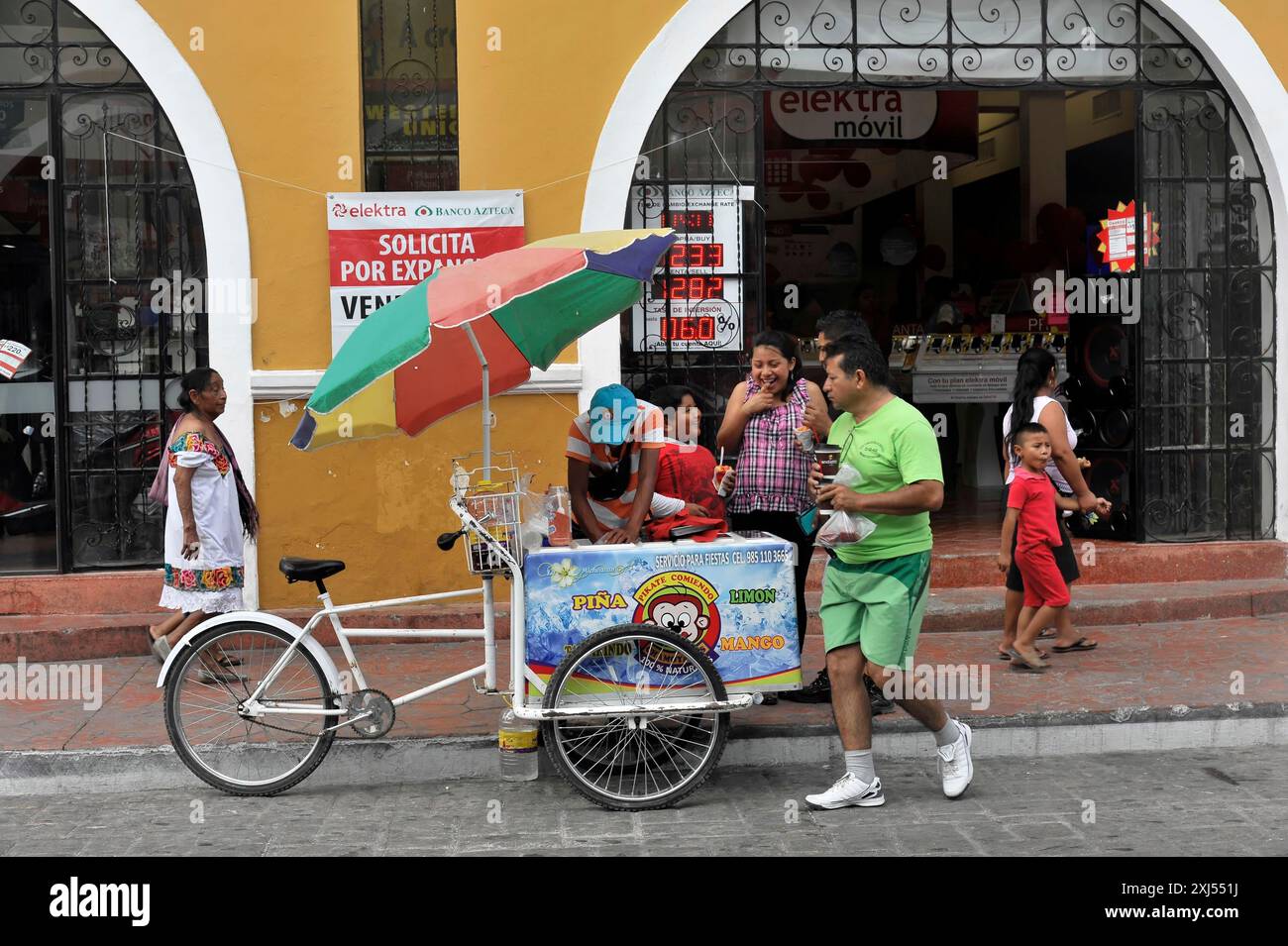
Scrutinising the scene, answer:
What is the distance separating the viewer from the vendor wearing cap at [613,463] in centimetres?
671

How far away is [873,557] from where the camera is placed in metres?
5.76

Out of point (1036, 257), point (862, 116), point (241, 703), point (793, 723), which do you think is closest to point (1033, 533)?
point (793, 723)

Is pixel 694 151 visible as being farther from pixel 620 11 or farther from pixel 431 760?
pixel 431 760

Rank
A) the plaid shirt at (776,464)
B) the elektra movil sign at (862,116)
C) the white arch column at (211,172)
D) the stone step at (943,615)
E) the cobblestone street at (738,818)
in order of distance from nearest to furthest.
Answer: the cobblestone street at (738,818) → the plaid shirt at (776,464) → the stone step at (943,615) → the white arch column at (211,172) → the elektra movil sign at (862,116)

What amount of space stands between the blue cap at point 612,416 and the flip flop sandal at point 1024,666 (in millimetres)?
2712

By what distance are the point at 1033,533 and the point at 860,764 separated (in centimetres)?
260

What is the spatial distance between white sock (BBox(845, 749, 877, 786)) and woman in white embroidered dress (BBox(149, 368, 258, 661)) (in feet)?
11.9

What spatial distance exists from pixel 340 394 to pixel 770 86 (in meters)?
4.88

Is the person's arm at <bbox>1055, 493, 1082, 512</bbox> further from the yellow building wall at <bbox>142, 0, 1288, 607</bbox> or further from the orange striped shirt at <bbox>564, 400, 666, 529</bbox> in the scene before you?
the yellow building wall at <bbox>142, 0, 1288, 607</bbox>

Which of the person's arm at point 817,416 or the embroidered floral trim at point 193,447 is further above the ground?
the person's arm at point 817,416

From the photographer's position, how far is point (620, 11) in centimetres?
927

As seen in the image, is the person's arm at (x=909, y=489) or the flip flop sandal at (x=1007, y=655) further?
the flip flop sandal at (x=1007, y=655)

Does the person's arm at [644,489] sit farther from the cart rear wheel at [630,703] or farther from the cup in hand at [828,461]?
the cup in hand at [828,461]

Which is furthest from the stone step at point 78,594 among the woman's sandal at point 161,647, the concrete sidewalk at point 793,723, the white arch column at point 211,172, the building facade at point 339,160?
the woman's sandal at point 161,647
